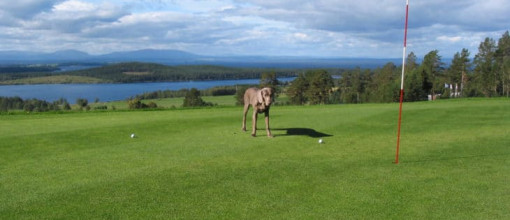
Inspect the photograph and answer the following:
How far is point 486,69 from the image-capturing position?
267 feet

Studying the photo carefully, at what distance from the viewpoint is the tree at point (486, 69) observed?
260 feet

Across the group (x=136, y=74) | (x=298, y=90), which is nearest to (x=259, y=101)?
(x=298, y=90)

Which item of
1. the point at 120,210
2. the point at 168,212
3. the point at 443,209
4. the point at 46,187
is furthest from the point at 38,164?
the point at 443,209

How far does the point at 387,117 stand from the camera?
2106cm

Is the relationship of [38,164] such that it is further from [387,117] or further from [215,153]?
[387,117]

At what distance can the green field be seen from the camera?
7.40 m

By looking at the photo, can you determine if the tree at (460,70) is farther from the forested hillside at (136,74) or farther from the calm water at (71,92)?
the calm water at (71,92)

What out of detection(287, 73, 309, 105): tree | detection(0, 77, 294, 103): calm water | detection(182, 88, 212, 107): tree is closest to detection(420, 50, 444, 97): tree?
detection(287, 73, 309, 105): tree

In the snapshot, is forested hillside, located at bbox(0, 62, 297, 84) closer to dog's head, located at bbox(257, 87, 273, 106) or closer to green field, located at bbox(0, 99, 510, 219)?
green field, located at bbox(0, 99, 510, 219)

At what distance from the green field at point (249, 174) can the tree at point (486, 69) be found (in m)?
73.5

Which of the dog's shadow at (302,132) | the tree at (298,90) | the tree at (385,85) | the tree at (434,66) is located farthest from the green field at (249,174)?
the tree at (434,66)

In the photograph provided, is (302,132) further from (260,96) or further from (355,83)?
(355,83)

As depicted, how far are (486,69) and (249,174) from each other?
285 feet

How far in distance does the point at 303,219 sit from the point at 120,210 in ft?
11.0
